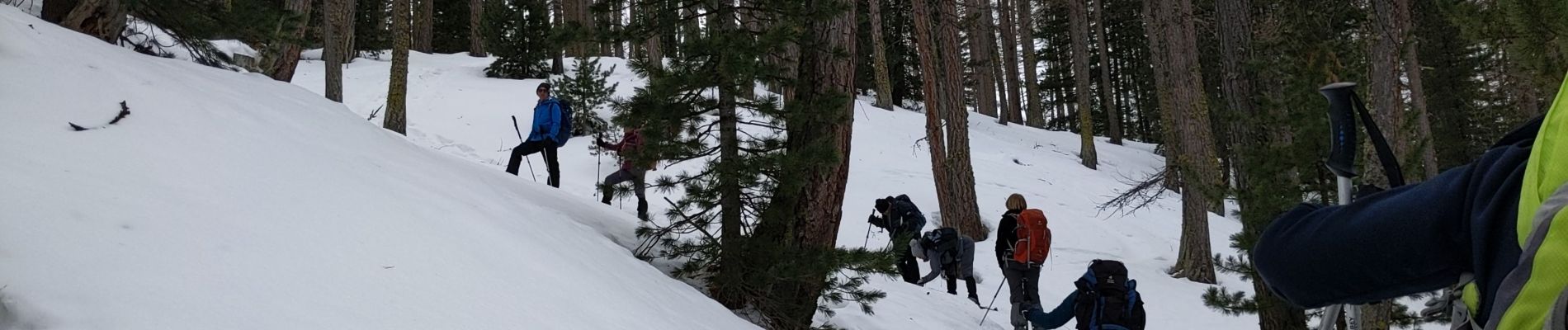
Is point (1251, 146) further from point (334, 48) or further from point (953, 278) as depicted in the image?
point (334, 48)

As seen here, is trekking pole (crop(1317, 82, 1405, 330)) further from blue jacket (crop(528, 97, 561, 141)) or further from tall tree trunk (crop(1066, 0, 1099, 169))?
tall tree trunk (crop(1066, 0, 1099, 169))

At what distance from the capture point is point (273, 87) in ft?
22.6

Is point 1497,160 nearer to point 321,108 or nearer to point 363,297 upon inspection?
point 363,297

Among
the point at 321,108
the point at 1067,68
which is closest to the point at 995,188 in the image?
the point at 321,108

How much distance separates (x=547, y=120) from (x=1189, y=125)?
8135 millimetres

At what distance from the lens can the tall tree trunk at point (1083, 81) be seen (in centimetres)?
2033

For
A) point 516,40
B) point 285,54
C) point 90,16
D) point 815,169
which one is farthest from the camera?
point 516,40

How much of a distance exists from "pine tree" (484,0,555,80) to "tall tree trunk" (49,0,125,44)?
1287 centimetres

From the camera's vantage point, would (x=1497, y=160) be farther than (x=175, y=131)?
No

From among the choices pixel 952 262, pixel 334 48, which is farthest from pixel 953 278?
pixel 334 48

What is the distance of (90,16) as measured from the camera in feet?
22.1

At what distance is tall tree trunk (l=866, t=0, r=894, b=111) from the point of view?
16.7 m

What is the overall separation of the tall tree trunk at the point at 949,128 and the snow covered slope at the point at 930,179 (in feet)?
2.11

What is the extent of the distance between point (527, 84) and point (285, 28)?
503 inches
